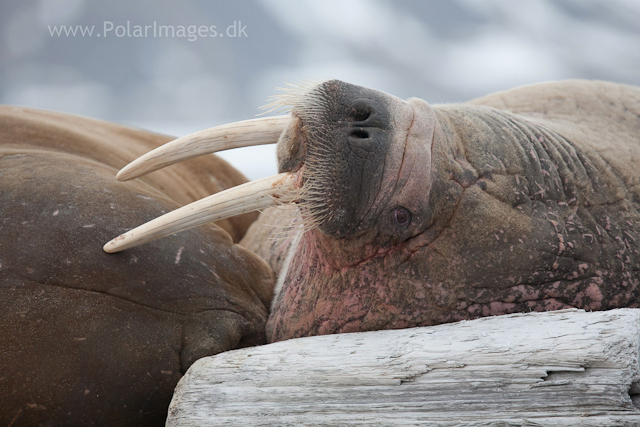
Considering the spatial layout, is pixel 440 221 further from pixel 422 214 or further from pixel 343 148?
pixel 343 148

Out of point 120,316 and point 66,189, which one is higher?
point 66,189

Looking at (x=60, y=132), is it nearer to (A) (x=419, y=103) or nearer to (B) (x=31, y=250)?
(B) (x=31, y=250)

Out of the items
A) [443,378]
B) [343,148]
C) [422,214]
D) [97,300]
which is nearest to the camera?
[443,378]

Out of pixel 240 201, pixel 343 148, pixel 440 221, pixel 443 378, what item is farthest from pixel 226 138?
pixel 443 378

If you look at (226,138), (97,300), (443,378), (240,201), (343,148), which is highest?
(343,148)

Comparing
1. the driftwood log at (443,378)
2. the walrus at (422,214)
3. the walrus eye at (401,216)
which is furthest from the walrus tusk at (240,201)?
the driftwood log at (443,378)

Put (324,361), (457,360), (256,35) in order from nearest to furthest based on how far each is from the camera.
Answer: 1. (457,360)
2. (324,361)
3. (256,35)

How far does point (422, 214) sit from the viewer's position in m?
2.10

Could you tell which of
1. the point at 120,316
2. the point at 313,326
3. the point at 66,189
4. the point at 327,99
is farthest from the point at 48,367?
the point at 327,99

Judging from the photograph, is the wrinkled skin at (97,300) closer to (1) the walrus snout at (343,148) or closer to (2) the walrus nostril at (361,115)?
(1) the walrus snout at (343,148)

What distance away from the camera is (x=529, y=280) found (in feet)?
6.91

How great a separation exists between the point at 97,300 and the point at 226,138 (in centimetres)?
78

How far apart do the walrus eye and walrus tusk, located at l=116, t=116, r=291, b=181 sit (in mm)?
505

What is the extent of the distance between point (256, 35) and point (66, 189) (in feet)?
17.6
